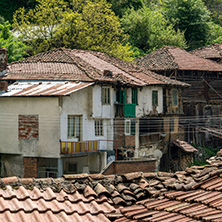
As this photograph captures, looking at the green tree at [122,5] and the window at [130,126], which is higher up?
the green tree at [122,5]

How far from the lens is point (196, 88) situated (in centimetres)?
4550

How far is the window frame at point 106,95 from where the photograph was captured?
34.5 meters

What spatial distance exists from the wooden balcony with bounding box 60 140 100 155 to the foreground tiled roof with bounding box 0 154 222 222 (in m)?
19.7

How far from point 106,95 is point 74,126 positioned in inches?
159

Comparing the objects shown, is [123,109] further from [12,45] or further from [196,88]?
[12,45]

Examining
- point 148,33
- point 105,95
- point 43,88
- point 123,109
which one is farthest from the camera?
point 148,33

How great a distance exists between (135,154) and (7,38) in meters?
17.4

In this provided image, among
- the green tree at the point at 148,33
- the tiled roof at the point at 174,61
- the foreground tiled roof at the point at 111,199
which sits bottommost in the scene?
the foreground tiled roof at the point at 111,199

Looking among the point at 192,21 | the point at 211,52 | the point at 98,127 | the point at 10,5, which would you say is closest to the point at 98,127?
the point at 98,127

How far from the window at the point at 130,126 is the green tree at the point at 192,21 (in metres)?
26.0

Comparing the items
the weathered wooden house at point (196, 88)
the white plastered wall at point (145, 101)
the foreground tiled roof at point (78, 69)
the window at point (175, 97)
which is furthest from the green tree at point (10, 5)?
the white plastered wall at point (145, 101)

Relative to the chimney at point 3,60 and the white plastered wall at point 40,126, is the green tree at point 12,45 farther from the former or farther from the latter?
the white plastered wall at point 40,126

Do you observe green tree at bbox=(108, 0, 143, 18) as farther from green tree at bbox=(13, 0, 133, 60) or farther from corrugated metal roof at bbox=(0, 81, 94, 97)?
corrugated metal roof at bbox=(0, 81, 94, 97)

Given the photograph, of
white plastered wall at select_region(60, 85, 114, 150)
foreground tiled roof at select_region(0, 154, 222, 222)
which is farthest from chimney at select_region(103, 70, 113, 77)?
foreground tiled roof at select_region(0, 154, 222, 222)
